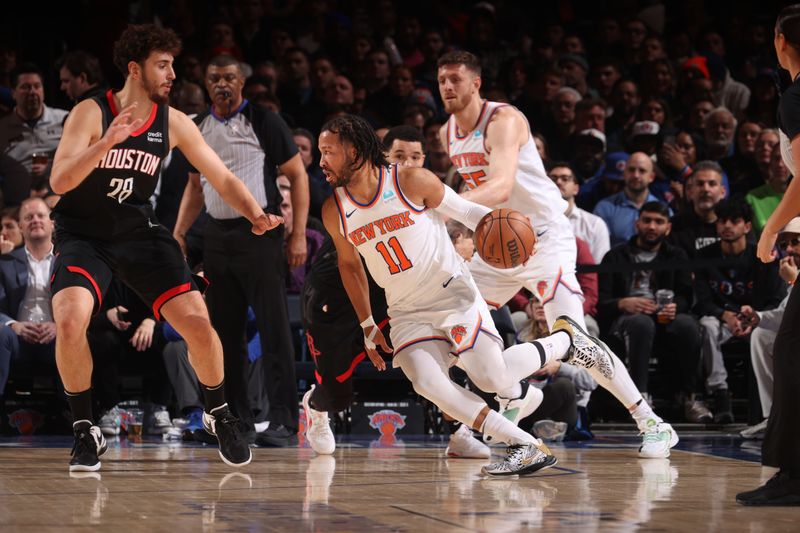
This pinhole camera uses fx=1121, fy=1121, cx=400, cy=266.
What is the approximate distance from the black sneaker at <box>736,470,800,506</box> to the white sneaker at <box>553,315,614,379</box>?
1.75 meters

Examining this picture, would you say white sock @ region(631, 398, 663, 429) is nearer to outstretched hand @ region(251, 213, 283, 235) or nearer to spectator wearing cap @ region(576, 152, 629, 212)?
outstretched hand @ region(251, 213, 283, 235)

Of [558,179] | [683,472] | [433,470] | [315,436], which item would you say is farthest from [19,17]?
[683,472]

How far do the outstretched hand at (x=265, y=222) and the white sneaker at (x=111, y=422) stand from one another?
2.75 metres

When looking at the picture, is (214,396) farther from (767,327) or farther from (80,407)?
(767,327)

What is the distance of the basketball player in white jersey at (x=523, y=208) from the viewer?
6.06 metres

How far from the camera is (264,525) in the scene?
3631 mm

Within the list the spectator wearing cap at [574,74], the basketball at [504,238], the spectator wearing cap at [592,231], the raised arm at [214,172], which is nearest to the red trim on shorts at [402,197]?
the basketball at [504,238]

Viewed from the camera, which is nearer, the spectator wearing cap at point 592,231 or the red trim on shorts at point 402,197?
the red trim on shorts at point 402,197

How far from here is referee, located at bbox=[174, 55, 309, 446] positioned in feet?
22.3

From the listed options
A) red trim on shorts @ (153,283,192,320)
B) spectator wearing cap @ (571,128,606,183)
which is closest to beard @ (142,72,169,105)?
red trim on shorts @ (153,283,192,320)

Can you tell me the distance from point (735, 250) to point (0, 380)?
5525mm

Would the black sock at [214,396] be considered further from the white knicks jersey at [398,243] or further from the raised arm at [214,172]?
the white knicks jersey at [398,243]

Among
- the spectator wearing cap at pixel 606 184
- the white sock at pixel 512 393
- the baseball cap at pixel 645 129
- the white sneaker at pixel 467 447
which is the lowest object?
the white sneaker at pixel 467 447

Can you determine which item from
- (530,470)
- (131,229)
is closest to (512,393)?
(530,470)
